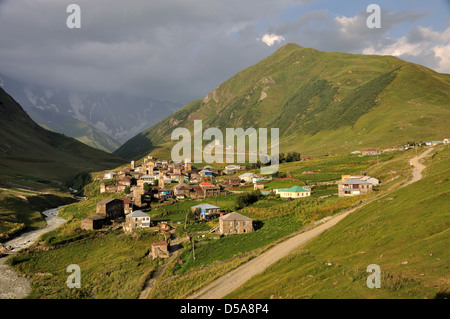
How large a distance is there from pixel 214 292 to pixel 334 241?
14151mm

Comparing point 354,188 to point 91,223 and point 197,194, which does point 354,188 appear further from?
point 91,223

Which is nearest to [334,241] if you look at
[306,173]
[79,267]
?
[79,267]

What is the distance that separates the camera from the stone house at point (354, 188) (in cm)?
7019

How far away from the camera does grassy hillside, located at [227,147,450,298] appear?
23609 mm

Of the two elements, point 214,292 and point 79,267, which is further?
point 79,267

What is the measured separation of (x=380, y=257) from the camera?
A: 2942 cm

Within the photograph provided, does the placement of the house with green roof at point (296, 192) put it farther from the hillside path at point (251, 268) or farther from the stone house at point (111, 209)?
the stone house at point (111, 209)

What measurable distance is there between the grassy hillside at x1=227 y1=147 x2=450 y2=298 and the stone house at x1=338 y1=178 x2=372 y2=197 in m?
25.8

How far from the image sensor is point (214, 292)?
3441cm

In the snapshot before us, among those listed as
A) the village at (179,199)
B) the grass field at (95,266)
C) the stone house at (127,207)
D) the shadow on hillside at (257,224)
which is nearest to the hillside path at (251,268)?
the grass field at (95,266)

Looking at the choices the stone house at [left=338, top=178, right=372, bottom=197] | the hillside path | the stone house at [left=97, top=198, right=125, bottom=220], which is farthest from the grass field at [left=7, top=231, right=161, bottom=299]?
the stone house at [left=338, top=178, right=372, bottom=197]

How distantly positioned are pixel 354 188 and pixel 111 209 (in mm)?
54819

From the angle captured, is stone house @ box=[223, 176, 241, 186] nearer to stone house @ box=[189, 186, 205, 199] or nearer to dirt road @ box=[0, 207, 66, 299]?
stone house @ box=[189, 186, 205, 199]
